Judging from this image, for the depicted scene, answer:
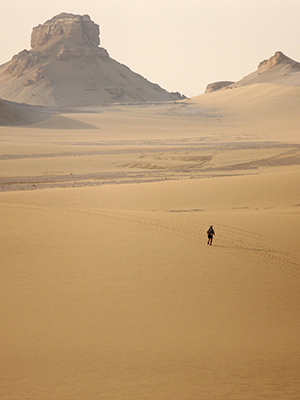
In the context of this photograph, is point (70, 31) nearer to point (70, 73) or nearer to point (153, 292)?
point (70, 73)

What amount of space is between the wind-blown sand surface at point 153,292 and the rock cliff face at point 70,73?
98.3 metres

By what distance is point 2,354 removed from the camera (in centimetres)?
663

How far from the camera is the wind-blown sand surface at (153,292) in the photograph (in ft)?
20.4

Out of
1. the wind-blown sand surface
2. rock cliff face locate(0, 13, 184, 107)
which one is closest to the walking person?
the wind-blown sand surface

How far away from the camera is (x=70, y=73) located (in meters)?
125

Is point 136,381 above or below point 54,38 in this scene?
below

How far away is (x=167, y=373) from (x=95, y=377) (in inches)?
36.8

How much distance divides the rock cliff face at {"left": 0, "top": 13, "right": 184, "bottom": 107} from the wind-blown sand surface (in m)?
98.3

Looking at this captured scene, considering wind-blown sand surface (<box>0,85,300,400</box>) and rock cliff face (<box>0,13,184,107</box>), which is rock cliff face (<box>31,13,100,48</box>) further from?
wind-blown sand surface (<box>0,85,300,400</box>)

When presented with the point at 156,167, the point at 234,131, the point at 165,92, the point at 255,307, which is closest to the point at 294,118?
the point at 234,131

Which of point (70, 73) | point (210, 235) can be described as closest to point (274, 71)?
point (70, 73)

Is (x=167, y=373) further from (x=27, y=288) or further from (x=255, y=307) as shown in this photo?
(x=27, y=288)

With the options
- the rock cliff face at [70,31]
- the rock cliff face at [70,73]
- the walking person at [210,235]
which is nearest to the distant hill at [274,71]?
the rock cliff face at [70,73]

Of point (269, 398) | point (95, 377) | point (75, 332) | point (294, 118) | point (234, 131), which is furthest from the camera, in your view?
point (294, 118)
